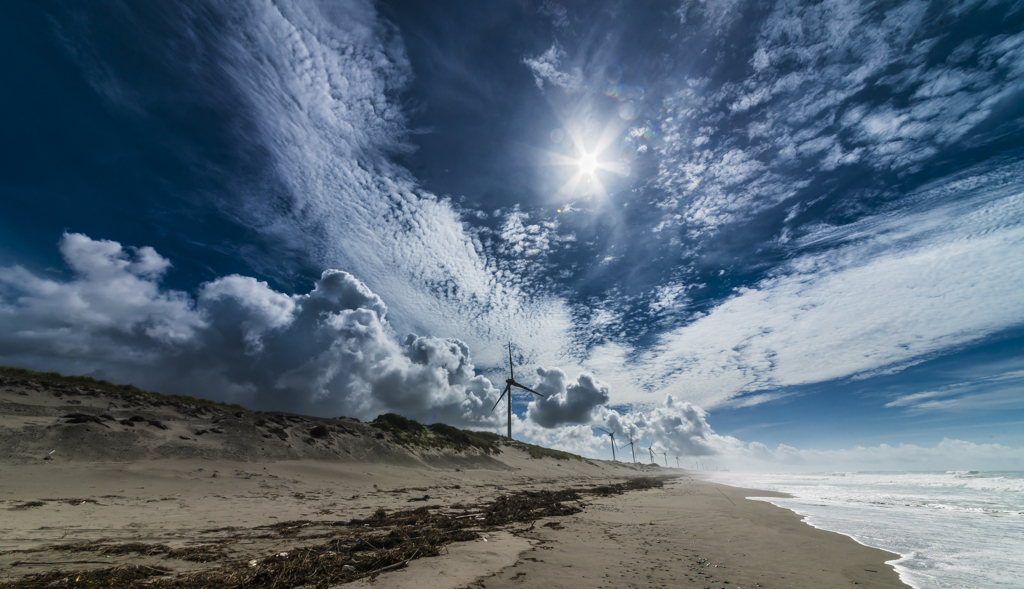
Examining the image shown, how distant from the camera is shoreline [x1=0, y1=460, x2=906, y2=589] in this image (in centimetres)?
636

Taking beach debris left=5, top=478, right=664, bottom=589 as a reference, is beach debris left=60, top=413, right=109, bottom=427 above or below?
above

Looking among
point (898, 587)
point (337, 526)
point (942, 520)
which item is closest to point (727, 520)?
point (898, 587)

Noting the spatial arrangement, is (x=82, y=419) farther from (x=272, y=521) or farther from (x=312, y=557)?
(x=312, y=557)

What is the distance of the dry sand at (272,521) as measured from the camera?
21.1 feet

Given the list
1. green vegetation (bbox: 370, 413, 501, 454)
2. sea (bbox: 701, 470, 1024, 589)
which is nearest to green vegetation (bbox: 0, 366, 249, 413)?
green vegetation (bbox: 370, 413, 501, 454)

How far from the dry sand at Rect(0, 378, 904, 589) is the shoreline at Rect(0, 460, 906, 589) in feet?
0.18

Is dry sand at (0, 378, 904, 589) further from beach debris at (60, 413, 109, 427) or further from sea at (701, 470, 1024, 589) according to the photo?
sea at (701, 470, 1024, 589)

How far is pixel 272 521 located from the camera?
34.9 feet

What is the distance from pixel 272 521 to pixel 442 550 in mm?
6881

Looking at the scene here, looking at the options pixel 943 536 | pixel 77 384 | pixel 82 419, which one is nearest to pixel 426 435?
pixel 82 419

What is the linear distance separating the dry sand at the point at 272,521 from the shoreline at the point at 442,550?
5cm

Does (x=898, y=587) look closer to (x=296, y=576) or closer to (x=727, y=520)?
(x=727, y=520)

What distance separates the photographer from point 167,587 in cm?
486

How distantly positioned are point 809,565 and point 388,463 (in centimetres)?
2792
